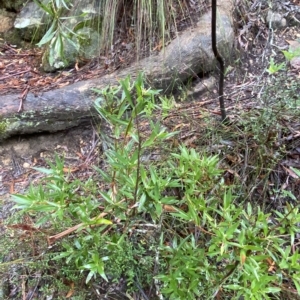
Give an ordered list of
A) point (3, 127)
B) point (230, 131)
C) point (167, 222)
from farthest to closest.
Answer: point (3, 127), point (230, 131), point (167, 222)

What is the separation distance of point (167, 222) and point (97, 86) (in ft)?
→ 3.34

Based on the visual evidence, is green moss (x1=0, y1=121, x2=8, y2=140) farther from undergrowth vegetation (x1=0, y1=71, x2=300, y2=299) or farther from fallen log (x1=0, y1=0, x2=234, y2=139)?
undergrowth vegetation (x1=0, y1=71, x2=300, y2=299)

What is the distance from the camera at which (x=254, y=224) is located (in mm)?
1052

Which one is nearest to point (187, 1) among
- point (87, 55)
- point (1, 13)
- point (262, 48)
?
point (262, 48)

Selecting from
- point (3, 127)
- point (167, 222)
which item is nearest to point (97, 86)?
point (3, 127)

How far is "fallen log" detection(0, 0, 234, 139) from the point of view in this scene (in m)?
1.98

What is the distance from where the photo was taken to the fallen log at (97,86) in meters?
1.98

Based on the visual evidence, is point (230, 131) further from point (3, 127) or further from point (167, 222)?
point (3, 127)

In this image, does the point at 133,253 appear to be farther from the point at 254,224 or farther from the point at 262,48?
the point at 262,48

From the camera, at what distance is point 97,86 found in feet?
6.66

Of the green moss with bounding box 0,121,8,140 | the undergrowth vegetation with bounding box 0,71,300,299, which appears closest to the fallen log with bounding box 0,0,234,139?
the green moss with bounding box 0,121,8,140

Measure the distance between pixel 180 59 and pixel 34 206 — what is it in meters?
1.31

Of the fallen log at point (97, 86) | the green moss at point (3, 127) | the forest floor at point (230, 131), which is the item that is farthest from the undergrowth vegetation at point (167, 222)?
the green moss at point (3, 127)

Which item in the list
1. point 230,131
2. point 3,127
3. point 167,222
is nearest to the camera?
point 167,222
